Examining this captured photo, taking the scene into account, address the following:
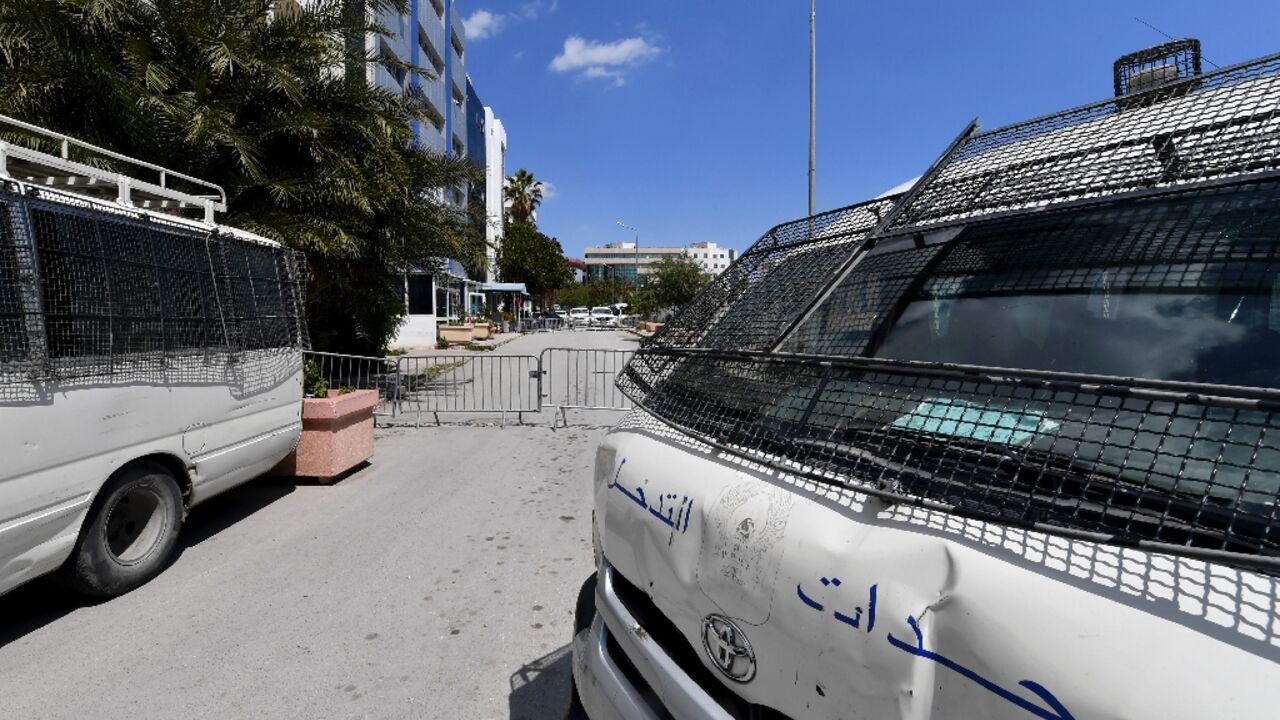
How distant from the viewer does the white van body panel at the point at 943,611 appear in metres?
0.98

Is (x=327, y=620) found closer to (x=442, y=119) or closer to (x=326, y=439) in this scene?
(x=326, y=439)

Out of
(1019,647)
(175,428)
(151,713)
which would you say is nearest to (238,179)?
(175,428)

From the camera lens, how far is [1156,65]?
3.80 meters

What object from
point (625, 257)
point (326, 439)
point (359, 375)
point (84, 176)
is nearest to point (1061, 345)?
point (84, 176)

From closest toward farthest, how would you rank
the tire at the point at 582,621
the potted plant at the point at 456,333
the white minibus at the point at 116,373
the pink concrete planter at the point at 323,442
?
the tire at the point at 582,621, the white minibus at the point at 116,373, the pink concrete planter at the point at 323,442, the potted plant at the point at 456,333

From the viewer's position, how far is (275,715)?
2.87 meters

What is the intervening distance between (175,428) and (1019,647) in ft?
15.5

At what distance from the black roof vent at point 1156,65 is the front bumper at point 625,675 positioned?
352 centimetres

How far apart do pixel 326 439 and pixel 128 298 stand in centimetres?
262

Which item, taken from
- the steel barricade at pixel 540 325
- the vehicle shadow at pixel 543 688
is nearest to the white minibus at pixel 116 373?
the vehicle shadow at pixel 543 688

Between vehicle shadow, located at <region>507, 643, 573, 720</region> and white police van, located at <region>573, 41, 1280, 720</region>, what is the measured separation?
80 cm

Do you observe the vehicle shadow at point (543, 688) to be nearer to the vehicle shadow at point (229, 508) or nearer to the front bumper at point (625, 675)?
the front bumper at point (625, 675)

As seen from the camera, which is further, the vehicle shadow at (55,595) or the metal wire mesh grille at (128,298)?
the vehicle shadow at (55,595)

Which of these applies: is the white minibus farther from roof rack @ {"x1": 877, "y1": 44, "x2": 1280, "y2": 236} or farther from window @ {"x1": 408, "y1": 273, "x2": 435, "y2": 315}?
window @ {"x1": 408, "y1": 273, "x2": 435, "y2": 315}
